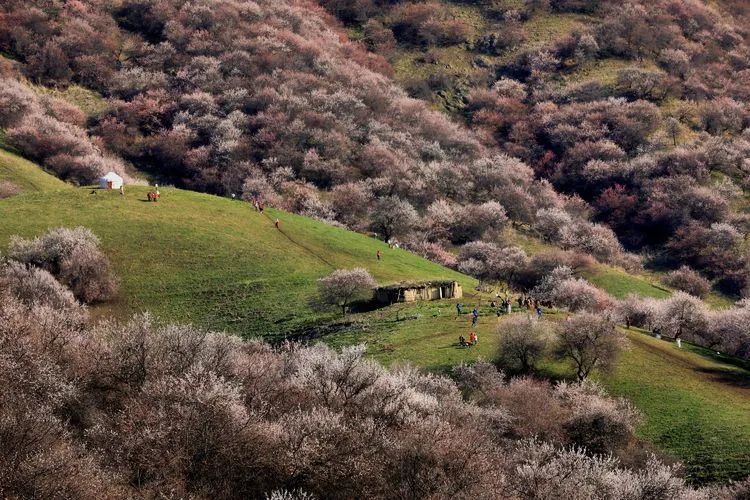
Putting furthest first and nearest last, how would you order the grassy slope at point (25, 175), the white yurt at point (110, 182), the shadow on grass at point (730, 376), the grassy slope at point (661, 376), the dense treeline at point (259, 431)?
the grassy slope at point (25, 175) < the white yurt at point (110, 182) < the shadow on grass at point (730, 376) < the grassy slope at point (661, 376) < the dense treeline at point (259, 431)

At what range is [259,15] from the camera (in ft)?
483

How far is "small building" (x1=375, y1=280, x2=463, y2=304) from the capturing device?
195 ft

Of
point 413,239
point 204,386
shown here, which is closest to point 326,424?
point 204,386

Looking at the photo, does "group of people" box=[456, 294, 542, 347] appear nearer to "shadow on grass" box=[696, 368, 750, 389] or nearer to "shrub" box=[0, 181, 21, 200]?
Answer: "shadow on grass" box=[696, 368, 750, 389]

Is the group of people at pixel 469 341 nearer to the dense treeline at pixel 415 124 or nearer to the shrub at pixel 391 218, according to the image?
the dense treeline at pixel 415 124

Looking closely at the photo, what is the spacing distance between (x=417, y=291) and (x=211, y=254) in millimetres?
19266

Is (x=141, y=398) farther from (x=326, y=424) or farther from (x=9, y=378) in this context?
(x=326, y=424)

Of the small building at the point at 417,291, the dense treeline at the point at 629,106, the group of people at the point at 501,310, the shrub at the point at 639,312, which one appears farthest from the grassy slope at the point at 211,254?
the dense treeline at the point at 629,106

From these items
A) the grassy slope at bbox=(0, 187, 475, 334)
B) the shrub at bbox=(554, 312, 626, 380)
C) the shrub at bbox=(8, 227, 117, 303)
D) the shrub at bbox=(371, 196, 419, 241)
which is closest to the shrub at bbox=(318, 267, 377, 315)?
the grassy slope at bbox=(0, 187, 475, 334)

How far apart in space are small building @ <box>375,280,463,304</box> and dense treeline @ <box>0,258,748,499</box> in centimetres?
2105

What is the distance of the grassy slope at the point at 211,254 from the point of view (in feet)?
187

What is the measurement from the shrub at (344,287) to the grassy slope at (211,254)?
1854mm

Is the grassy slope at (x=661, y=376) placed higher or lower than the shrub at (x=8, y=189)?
lower

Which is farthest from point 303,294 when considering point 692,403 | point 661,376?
point 692,403
